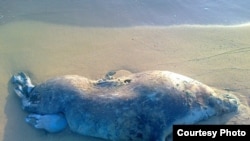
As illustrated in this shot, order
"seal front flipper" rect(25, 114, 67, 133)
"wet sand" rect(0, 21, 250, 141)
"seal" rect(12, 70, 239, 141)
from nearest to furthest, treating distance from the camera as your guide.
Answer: "seal" rect(12, 70, 239, 141) < "seal front flipper" rect(25, 114, 67, 133) < "wet sand" rect(0, 21, 250, 141)

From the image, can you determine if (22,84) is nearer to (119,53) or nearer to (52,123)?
(52,123)

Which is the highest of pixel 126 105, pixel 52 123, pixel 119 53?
pixel 119 53

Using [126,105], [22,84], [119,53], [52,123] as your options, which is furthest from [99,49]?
[126,105]

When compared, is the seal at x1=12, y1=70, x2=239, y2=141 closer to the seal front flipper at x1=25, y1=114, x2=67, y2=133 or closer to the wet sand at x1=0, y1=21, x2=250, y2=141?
the seal front flipper at x1=25, y1=114, x2=67, y2=133

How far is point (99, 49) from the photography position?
251 inches

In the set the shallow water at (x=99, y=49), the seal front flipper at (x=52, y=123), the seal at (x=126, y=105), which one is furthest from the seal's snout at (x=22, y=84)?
the seal front flipper at (x=52, y=123)

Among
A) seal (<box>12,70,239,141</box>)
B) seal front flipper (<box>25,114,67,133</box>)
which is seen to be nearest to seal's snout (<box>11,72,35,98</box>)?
seal (<box>12,70,239,141</box>)

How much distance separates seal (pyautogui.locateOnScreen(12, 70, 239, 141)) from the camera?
4.63m

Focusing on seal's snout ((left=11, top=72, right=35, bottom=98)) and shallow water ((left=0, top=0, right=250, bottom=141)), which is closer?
seal's snout ((left=11, top=72, right=35, bottom=98))

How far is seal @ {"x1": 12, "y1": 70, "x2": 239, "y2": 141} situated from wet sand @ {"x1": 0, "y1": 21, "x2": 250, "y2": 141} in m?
0.48

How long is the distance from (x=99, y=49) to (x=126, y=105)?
6.28ft

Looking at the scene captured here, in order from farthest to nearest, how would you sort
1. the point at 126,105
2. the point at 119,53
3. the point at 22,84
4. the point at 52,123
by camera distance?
the point at 119,53, the point at 22,84, the point at 52,123, the point at 126,105

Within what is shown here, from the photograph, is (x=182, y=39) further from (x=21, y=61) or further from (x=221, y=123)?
(x=21, y=61)

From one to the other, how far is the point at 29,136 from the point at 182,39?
10.2ft
